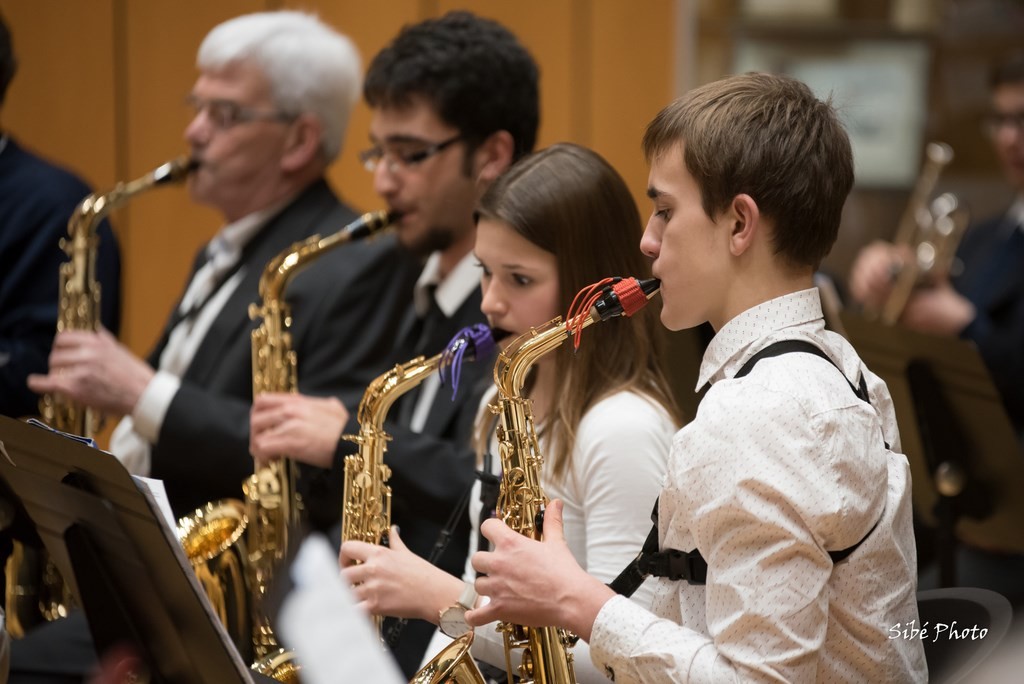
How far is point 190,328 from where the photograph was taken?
3.10 metres

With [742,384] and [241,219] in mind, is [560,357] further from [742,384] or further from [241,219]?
[241,219]

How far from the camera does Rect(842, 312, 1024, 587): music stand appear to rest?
2391 mm

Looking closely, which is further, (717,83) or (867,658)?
(717,83)

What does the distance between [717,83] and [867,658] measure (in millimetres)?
750

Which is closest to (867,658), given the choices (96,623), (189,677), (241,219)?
(189,677)

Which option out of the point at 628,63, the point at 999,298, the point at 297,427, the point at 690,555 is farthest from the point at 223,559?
the point at 628,63

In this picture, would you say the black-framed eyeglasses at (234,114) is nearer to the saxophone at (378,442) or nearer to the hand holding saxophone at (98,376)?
the hand holding saxophone at (98,376)

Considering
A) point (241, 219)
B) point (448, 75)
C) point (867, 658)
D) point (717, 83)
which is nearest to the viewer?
point (867, 658)

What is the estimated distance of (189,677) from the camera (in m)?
1.62

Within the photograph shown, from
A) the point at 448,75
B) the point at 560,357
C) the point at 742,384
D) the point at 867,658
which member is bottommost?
the point at 867,658

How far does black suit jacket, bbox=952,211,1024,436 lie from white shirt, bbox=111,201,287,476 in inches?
77.9

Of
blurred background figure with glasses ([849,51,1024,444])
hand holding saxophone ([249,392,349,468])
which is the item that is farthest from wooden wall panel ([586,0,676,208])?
hand holding saxophone ([249,392,349,468])

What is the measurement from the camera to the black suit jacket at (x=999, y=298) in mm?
3572

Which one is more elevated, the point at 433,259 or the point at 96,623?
the point at 433,259
